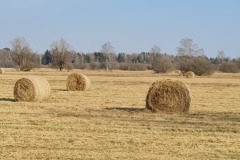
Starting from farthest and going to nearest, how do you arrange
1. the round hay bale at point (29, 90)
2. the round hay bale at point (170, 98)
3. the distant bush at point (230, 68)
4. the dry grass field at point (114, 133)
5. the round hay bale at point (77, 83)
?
the distant bush at point (230, 68) < the round hay bale at point (77, 83) < the round hay bale at point (29, 90) < the round hay bale at point (170, 98) < the dry grass field at point (114, 133)

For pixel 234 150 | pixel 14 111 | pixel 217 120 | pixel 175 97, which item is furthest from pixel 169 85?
pixel 234 150

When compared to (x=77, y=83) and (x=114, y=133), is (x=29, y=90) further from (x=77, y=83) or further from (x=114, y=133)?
(x=114, y=133)

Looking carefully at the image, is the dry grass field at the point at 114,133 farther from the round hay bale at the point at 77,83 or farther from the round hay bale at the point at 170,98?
the round hay bale at the point at 77,83

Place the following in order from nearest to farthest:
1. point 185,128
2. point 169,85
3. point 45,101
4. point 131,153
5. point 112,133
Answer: point 131,153
point 112,133
point 185,128
point 169,85
point 45,101

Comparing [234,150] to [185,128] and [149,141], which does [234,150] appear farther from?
[185,128]

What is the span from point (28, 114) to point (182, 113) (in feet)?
19.6

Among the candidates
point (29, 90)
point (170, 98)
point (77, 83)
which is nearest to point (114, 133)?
point (170, 98)

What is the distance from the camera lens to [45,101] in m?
22.7

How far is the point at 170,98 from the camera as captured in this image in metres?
18.4

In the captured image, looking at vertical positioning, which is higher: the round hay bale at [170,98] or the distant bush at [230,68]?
the distant bush at [230,68]

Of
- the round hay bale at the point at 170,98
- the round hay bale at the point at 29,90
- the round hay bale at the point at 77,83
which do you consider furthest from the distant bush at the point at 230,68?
the round hay bale at the point at 170,98

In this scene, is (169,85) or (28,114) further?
(169,85)

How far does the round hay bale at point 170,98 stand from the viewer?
60.3ft

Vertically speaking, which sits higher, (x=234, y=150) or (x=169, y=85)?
(x=169, y=85)
